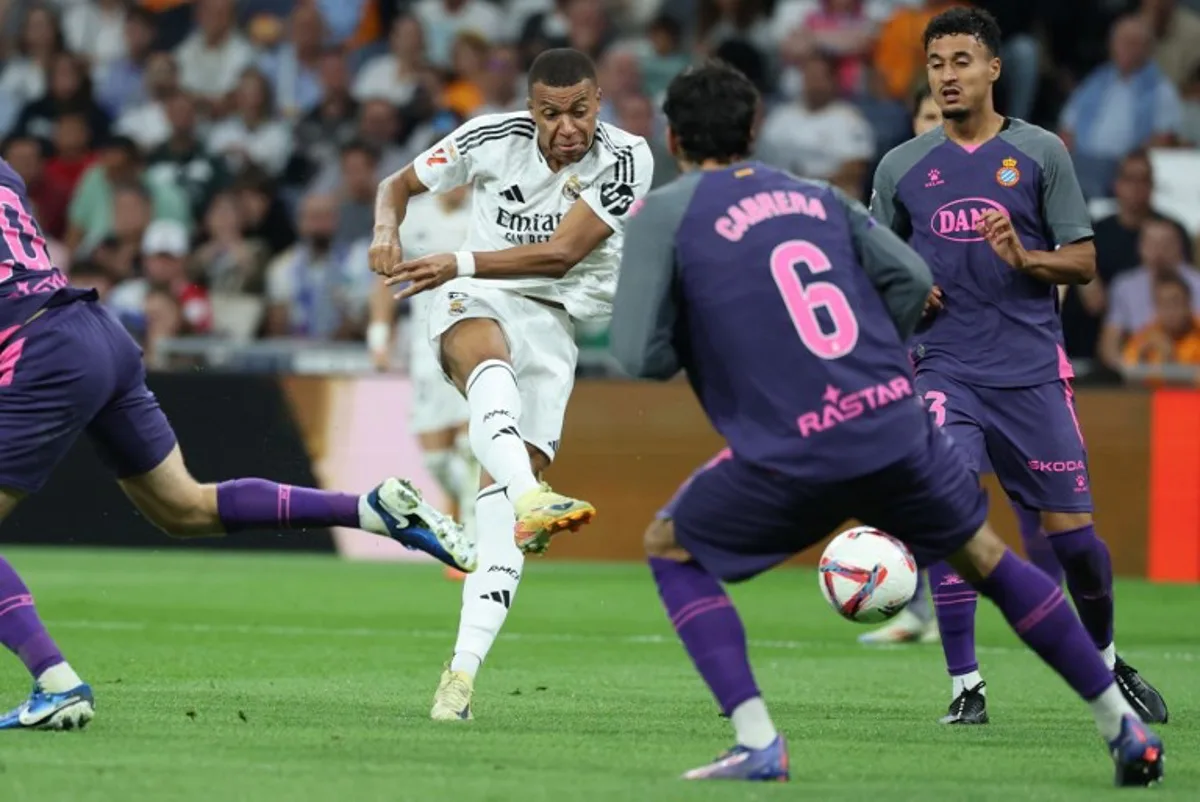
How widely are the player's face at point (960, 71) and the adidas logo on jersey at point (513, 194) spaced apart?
1.64m

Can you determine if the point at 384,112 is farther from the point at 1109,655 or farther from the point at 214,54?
the point at 1109,655

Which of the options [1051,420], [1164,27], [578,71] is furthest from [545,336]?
[1164,27]

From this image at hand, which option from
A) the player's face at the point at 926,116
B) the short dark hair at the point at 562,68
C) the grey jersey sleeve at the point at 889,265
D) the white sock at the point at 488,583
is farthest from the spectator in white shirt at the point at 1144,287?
the grey jersey sleeve at the point at 889,265

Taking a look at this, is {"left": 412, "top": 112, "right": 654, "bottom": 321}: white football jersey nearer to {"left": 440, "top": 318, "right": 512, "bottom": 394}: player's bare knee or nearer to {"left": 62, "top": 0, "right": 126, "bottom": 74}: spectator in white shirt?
{"left": 440, "top": 318, "right": 512, "bottom": 394}: player's bare knee

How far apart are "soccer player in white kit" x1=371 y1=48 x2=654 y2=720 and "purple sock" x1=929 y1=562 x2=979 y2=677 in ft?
4.57

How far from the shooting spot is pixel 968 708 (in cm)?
808

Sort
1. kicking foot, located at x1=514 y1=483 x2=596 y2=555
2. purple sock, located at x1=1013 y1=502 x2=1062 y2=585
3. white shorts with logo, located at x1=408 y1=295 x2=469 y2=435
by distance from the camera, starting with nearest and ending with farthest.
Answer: kicking foot, located at x1=514 y1=483 x2=596 y2=555
purple sock, located at x1=1013 y1=502 x2=1062 y2=585
white shorts with logo, located at x1=408 y1=295 x2=469 y2=435

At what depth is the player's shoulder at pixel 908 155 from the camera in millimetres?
8562

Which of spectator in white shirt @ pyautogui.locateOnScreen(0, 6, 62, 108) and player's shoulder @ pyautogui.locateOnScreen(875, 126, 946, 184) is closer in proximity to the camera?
player's shoulder @ pyautogui.locateOnScreen(875, 126, 946, 184)

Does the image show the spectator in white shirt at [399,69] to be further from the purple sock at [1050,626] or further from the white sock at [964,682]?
the purple sock at [1050,626]

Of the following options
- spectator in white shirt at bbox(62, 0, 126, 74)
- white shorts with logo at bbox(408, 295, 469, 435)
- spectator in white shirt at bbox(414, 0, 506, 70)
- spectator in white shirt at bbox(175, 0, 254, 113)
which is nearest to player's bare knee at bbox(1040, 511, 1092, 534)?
white shorts with logo at bbox(408, 295, 469, 435)

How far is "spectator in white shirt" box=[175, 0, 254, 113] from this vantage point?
70.1 ft

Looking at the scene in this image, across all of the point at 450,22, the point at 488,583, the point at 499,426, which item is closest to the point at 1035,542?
the point at 488,583

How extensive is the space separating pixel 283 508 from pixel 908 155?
2.76 m
